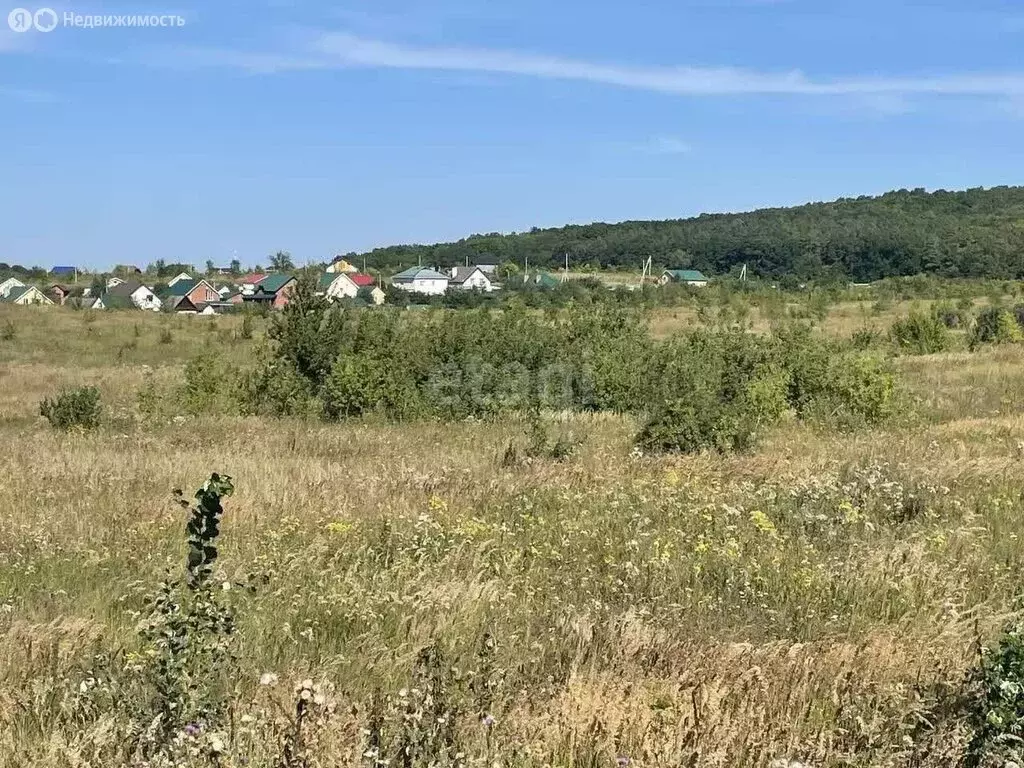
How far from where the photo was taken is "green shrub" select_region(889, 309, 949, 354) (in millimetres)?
34250

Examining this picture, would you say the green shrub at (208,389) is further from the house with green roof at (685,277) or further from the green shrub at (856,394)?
the house with green roof at (685,277)

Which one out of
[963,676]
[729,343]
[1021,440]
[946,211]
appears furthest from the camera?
[946,211]

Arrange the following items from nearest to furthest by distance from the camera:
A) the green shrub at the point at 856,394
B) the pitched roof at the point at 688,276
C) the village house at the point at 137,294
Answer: the green shrub at the point at 856,394 → the village house at the point at 137,294 → the pitched roof at the point at 688,276

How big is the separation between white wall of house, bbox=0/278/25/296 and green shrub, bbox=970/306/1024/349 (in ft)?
277

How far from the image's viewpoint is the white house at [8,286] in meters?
90.8

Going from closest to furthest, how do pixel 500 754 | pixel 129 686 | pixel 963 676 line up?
pixel 500 754
pixel 129 686
pixel 963 676

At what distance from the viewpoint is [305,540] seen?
18.4 ft

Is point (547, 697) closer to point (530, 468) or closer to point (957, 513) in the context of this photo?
point (957, 513)

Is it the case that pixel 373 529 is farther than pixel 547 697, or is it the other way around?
pixel 373 529

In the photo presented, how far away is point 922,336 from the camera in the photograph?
34719mm

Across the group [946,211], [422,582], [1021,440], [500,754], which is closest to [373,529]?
[422,582]

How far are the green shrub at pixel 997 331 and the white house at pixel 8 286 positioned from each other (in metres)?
83.6

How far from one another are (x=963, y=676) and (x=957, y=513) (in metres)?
3.43

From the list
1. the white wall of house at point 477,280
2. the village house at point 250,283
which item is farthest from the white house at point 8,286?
the white wall of house at point 477,280
